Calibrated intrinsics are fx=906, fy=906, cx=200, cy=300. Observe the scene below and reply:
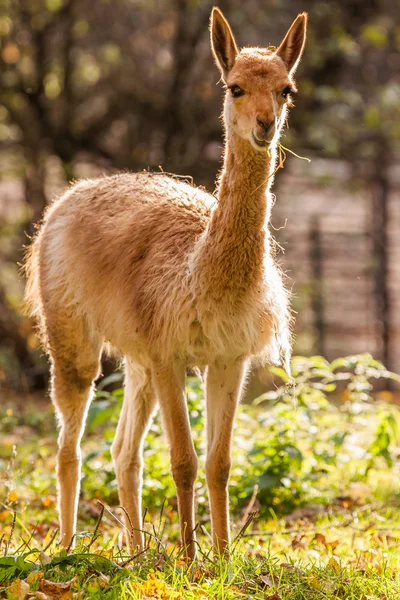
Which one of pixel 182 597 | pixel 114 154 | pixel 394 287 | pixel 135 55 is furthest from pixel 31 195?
pixel 182 597

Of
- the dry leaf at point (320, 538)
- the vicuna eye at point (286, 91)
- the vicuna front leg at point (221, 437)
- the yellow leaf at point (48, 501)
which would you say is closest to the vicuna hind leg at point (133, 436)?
the vicuna front leg at point (221, 437)

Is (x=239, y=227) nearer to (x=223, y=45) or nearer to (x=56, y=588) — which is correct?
(x=223, y=45)

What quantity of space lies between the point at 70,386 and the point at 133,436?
45 centimetres

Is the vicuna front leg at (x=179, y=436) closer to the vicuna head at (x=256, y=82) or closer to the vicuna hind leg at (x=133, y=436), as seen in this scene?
the vicuna hind leg at (x=133, y=436)

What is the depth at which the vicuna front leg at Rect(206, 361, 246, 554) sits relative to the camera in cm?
434

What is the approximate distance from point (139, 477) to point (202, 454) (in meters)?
0.93

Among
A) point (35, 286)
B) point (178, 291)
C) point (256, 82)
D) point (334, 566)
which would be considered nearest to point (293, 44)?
point (256, 82)

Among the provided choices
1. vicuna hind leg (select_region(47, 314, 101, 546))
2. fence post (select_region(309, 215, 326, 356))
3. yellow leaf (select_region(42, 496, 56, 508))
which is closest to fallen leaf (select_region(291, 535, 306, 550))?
vicuna hind leg (select_region(47, 314, 101, 546))

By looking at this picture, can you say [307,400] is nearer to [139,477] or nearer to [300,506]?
[300,506]

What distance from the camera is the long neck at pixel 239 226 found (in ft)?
13.3

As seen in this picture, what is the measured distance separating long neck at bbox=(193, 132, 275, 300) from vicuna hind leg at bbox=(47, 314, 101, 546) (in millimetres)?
1157

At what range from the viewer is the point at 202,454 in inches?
228

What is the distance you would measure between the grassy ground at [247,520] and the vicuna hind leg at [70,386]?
267 millimetres

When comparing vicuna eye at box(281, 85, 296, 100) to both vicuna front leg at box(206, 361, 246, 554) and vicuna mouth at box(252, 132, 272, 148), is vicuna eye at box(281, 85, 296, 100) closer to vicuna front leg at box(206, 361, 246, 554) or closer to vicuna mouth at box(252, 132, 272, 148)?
vicuna mouth at box(252, 132, 272, 148)
